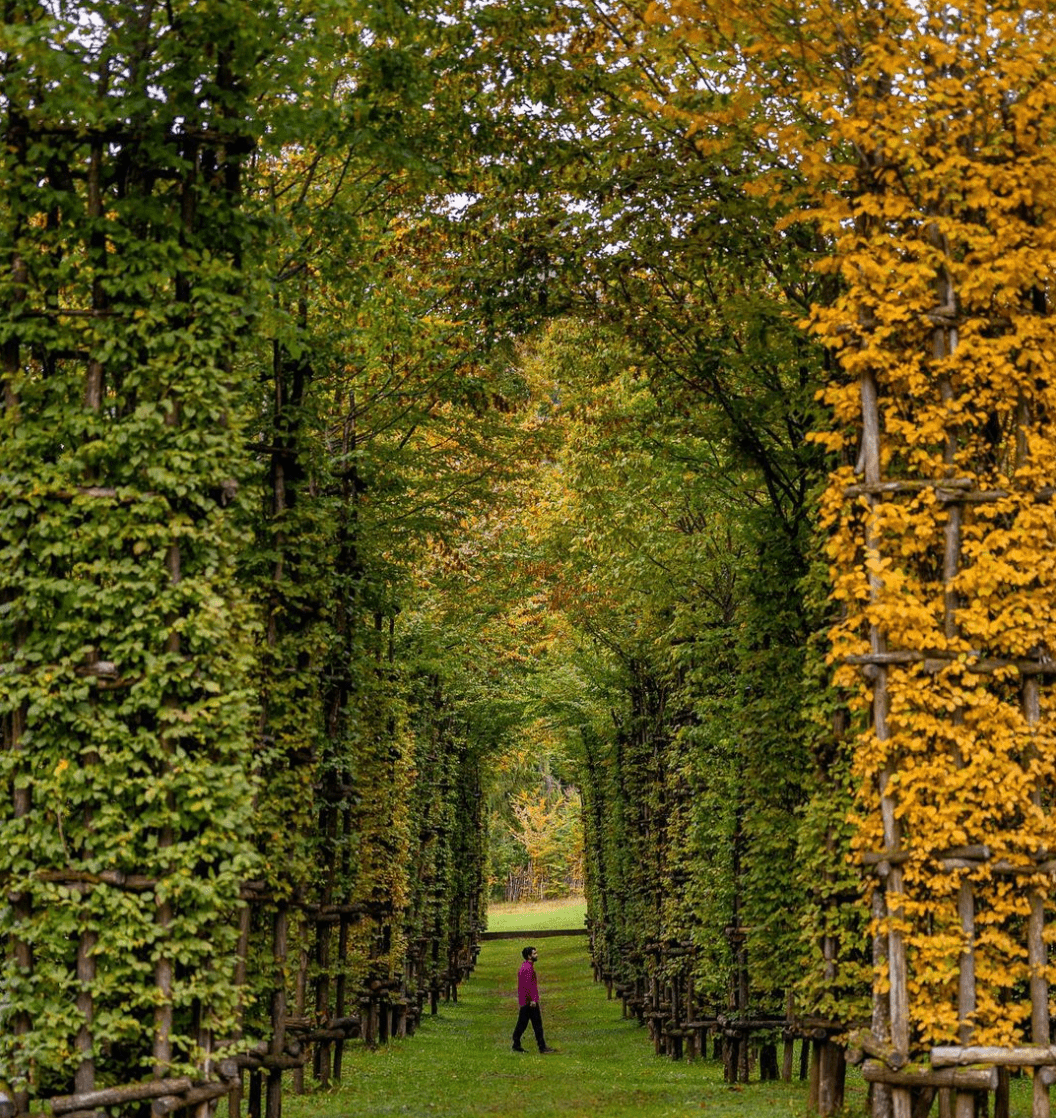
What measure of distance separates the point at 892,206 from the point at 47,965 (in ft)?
24.7

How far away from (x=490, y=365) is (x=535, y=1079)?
10897 mm

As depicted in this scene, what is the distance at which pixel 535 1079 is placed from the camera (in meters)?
19.7

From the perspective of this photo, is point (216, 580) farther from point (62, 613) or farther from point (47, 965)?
point (47, 965)

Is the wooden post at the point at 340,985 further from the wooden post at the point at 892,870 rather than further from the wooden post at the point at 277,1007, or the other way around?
the wooden post at the point at 892,870

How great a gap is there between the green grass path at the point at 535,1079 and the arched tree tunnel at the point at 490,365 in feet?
3.88

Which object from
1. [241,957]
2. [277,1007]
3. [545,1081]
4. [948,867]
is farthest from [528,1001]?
[948,867]

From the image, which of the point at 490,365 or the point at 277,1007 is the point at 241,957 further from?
the point at 490,365

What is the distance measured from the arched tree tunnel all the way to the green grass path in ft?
3.88

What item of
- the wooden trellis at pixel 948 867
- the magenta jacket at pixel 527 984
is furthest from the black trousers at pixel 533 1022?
the wooden trellis at pixel 948 867

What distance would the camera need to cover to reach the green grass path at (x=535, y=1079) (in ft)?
48.2

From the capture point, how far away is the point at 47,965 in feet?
25.1


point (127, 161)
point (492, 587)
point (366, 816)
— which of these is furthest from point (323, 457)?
point (492, 587)

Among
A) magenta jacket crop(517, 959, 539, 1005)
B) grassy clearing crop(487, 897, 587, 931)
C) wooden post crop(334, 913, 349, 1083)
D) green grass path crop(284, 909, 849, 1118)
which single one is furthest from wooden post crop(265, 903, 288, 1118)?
grassy clearing crop(487, 897, 587, 931)

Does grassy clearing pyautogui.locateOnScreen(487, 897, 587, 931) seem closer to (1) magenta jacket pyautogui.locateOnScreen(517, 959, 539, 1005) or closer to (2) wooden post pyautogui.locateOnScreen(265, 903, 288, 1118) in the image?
(1) magenta jacket pyautogui.locateOnScreen(517, 959, 539, 1005)
